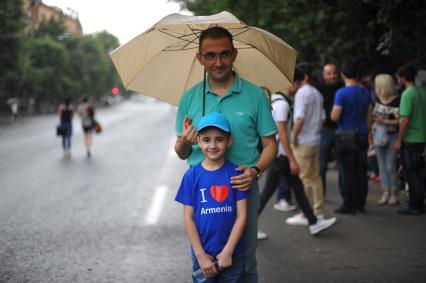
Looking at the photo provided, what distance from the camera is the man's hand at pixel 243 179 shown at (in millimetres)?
3062

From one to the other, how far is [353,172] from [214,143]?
4.82 meters

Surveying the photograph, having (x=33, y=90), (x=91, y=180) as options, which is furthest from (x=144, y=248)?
(x=33, y=90)

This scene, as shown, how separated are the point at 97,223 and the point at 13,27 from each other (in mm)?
18376

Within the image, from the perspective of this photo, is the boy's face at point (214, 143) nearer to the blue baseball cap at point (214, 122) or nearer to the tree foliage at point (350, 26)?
the blue baseball cap at point (214, 122)

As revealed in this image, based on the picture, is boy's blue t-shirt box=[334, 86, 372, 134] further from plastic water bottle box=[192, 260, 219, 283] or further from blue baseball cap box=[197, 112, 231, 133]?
plastic water bottle box=[192, 260, 219, 283]

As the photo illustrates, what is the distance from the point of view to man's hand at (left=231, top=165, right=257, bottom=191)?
121 inches

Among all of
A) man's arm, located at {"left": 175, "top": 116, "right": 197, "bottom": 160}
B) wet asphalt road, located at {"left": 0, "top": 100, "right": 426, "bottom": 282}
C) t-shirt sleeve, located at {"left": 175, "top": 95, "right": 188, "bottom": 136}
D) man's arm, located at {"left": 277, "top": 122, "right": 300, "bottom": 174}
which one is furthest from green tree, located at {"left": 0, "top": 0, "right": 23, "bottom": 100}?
man's arm, located at {"left": 175, "top": 116, "right": 197, "bottom": 160}

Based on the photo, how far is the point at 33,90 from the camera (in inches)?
1438

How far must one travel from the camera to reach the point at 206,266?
302 cm

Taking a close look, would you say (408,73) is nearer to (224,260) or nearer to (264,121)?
(264,121)

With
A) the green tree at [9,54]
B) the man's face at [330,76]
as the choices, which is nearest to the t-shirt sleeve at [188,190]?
the man's face at [330,76]

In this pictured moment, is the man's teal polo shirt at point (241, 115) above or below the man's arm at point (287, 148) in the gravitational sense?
above

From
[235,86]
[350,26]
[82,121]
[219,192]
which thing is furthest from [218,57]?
[82,121]

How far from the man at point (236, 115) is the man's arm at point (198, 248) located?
0.88 feet
